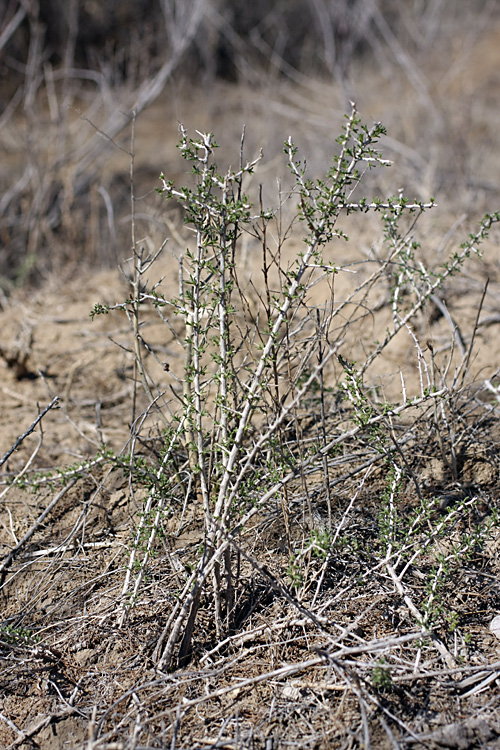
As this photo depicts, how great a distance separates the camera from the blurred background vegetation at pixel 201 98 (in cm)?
581

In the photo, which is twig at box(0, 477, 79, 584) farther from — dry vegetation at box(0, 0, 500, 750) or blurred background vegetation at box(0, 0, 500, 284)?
blurred background vegetation at box(0, 0, 500, 284)

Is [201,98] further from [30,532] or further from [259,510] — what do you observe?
[259,510]

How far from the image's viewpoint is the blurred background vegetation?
581 centimetres

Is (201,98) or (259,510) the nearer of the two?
(259,510)

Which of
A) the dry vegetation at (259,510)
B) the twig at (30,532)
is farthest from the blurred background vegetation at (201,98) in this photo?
the twig at (30,532)

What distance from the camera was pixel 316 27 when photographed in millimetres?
10812

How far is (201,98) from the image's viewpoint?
32.2ft

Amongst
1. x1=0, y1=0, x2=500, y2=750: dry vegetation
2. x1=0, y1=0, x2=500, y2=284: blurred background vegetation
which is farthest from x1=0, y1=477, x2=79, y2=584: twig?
x1=0, y1=0, x2=500, y2=284: blurred background vegetation

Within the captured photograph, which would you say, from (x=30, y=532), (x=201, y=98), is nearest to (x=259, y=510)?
(x=30, y=532)

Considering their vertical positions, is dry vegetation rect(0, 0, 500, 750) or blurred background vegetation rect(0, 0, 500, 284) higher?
blurred background vegetation rect(0, 0, 500, 284)

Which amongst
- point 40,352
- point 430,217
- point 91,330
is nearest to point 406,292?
point 430,217

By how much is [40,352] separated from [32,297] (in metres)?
0.96

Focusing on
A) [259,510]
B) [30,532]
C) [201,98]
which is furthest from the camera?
[201,98]

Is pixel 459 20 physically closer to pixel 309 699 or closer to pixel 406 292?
pixel 406 292
